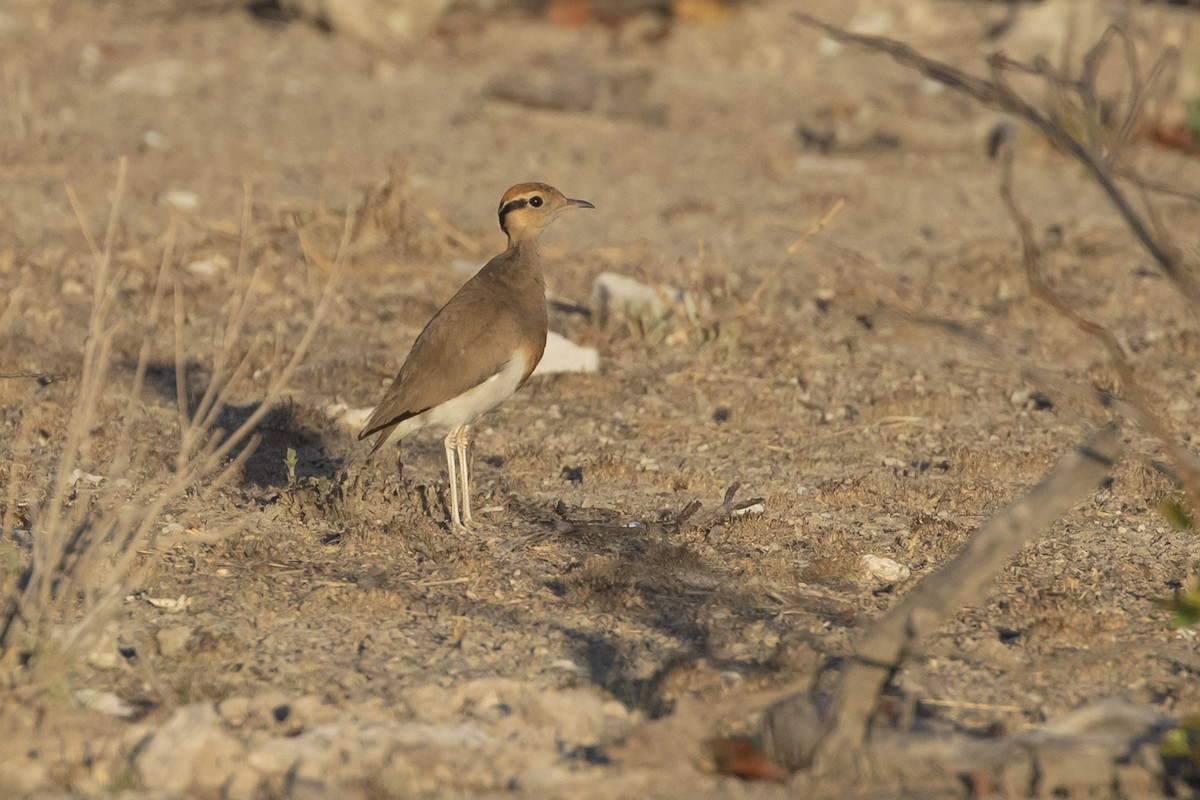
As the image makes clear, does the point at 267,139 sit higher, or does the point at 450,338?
the point at 450,338

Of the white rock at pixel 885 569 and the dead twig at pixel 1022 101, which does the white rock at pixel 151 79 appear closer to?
the white rock at pixel 885 569

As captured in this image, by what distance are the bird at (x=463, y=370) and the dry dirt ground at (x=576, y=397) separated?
0.82ft

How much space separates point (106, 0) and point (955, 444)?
39.9ft

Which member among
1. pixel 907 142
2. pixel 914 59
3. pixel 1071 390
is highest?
pixel 914 59

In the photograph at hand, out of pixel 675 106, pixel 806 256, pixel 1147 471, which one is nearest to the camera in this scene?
pixel 1147 471

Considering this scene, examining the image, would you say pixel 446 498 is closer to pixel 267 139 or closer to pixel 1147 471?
pixel 1147 471

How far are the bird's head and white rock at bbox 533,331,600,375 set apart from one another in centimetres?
120

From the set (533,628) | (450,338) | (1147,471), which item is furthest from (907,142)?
(533,628)

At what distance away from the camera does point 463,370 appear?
6.14m

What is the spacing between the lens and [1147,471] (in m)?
6.69

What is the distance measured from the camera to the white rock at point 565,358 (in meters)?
8.12

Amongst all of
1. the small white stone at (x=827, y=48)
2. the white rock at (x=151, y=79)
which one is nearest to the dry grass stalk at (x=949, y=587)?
the white rock at (x=151, y=79)

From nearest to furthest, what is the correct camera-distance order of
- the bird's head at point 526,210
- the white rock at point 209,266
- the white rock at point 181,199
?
the bird's head at point 526,210, the white rock at point 209,266, the white rock at point 181,199

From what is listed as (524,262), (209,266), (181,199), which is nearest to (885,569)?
(524,262)
